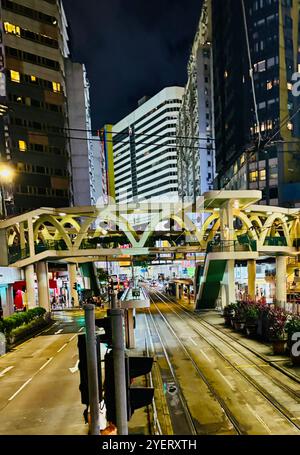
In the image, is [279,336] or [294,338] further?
[279,336]

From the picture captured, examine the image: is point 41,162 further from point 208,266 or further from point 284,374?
point 284,374

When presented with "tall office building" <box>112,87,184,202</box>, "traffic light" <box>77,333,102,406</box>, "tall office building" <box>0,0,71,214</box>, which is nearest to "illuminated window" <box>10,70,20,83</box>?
"tall office building" <box>0,0,71,214</box>

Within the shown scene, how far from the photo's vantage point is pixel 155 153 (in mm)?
162250

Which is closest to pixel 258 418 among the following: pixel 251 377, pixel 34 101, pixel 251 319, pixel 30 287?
pixel 251 377

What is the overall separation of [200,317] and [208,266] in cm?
493

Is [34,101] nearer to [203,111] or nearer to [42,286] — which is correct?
[42,286]

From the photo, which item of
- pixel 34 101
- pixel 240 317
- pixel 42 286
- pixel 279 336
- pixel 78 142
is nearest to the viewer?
pixel 279 336

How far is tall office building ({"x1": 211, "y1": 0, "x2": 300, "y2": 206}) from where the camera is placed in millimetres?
69812

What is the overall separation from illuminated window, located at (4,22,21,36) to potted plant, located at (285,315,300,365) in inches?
2507

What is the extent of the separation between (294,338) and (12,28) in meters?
64.9

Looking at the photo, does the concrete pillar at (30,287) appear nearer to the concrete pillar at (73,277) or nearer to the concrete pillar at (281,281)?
the concrete pillar at (73,277)

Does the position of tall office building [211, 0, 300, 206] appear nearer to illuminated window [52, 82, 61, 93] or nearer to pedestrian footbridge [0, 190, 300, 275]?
pedestrian footbridge [0, 190, 300, 275]

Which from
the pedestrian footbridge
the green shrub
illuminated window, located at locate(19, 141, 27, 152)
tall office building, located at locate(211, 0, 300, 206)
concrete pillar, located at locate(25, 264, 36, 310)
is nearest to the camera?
the green shrub

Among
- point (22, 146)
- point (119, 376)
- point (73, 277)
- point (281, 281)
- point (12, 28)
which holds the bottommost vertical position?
point (73, 277)
